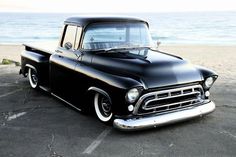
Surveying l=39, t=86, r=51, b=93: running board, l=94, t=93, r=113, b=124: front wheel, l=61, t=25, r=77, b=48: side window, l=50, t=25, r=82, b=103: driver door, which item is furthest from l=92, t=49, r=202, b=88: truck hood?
l=39, t=86, r=51, b=93: running board

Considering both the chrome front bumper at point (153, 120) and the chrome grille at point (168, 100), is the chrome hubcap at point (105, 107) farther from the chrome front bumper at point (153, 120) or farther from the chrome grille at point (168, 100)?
the chrome grille at point (168, 100)

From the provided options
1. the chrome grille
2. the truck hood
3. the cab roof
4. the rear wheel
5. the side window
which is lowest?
the rear wheel

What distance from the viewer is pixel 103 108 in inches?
236

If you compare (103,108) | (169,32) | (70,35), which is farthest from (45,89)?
(169,32)

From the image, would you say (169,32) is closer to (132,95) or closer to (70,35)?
(70,35)

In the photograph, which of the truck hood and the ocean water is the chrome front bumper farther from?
the ocean water

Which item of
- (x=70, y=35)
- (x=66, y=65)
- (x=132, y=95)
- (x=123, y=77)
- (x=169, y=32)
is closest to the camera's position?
(x=132, y=95)

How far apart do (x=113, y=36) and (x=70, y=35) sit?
0.91 metres

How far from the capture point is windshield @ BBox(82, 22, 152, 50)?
6.50 meters

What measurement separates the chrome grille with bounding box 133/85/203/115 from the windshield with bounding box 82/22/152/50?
145 cm

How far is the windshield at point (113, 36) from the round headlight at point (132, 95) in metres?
1.40

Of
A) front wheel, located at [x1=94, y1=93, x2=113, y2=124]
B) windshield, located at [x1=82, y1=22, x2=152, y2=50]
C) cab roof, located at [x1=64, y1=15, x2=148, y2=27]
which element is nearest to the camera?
front wheel, located at [x1=94, y1=93, x2=113, y2=124]

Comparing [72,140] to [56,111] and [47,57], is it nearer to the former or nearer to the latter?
[56,111]

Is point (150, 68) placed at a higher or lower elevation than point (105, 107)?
higher
